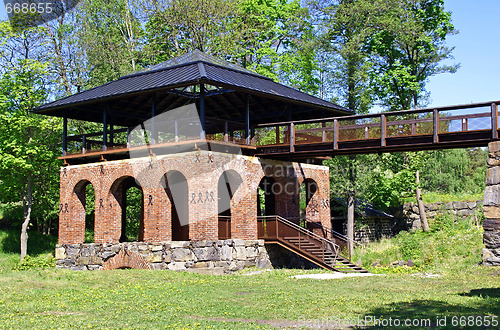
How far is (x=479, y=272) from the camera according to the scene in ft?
64.1

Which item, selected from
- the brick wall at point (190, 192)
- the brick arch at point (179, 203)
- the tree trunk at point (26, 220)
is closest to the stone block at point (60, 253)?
the brick wall at point (190, 192)

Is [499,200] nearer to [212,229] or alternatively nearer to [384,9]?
[212,229]

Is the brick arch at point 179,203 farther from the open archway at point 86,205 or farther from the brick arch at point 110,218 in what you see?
the open archway at point 86,205

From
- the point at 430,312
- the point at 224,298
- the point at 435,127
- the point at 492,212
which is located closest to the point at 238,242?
the point at 224,298

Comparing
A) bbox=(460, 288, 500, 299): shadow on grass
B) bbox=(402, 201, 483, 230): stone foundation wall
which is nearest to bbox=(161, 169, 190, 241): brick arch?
bbox=(460, 288, 500, 299): shadow on grass

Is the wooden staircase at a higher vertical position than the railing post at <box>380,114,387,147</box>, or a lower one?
lower

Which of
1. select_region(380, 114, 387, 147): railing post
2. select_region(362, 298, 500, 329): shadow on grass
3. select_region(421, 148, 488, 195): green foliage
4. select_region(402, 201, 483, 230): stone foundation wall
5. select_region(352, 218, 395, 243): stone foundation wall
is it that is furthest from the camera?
select_region(421, 148, 488, 195): green foliage

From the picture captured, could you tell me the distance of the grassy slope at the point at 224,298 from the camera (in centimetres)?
1283

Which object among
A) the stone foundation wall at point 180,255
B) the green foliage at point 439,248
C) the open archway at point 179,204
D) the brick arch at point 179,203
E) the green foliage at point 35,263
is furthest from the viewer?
the open archway at point 179,204

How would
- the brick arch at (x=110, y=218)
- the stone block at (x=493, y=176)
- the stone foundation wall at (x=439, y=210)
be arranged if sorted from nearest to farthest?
the stone block at (x=493, y=176) < the brick arch at (x=110, y=218) < the stone foundation wall at (x=439, y=210)

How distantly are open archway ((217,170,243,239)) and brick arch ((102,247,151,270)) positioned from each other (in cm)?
339

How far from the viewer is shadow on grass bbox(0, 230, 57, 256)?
122 ft

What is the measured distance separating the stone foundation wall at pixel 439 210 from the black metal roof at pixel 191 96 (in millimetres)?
10917

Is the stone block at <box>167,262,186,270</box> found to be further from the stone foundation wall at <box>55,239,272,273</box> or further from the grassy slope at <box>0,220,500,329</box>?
the grassy slope at <box>0,220,500,329</box>
